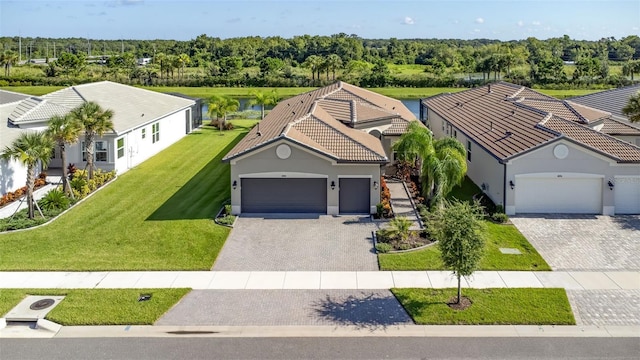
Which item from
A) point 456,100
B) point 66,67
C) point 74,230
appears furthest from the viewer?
point 66,67

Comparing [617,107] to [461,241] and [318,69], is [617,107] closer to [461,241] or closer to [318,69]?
[461,241]

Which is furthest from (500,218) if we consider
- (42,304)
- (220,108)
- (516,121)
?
(220,108)

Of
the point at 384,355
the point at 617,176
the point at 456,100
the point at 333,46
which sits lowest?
the point at 384,355

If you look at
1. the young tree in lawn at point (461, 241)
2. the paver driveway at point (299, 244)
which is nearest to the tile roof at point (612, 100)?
the paver driveway at point (299, 244)

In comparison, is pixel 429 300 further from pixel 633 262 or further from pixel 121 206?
pixel 121 206

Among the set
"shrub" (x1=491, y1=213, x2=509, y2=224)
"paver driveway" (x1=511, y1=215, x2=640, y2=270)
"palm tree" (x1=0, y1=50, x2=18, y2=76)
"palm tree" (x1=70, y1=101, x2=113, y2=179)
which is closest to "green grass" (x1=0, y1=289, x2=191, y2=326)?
"paver driveway" (x1=511, y1=215, x2=640, y2=270)

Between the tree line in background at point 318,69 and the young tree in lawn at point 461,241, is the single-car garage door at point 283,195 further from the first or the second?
the tree line in background at point 318,69

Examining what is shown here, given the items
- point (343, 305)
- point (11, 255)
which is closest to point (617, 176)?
point (343, 305)
